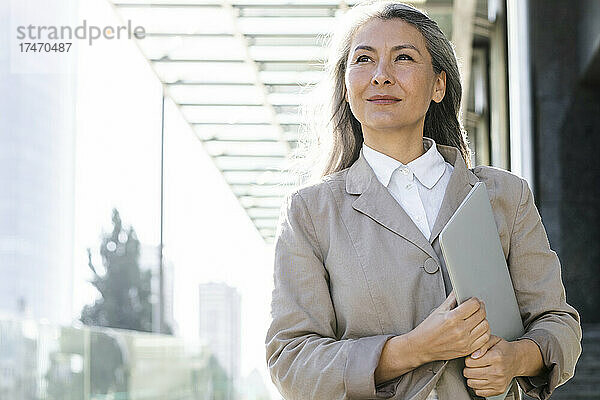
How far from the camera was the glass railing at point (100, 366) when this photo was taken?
5473 millimetres

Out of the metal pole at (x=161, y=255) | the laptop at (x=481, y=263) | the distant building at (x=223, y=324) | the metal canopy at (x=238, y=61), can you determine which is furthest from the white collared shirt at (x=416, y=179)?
the distant building at (x=223, y=324)

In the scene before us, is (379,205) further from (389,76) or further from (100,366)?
(100,366)

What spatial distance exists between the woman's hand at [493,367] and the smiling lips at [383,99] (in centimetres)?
43

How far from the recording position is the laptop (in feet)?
5.05

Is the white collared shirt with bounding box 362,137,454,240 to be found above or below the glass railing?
above

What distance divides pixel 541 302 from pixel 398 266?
0.26 metres

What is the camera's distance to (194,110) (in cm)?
1091

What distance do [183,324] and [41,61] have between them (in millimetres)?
3436

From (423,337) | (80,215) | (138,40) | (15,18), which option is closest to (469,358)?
(423,337)

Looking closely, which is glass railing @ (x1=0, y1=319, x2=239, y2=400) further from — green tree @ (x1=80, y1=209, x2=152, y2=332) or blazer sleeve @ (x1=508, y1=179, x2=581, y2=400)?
blazer sleeve @ (x1=508, y1=179, x2=581, y2=400)

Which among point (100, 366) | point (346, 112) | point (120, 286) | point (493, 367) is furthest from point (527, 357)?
point (120, 286)

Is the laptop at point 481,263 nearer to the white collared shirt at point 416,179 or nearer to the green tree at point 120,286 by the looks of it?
the white collared shirt at point 416,179

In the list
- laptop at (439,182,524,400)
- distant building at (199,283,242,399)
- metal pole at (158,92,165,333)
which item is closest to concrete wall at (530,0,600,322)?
laptop at (439,182,524,400)

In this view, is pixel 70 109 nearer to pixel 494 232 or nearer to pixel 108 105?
pixel 108 105
